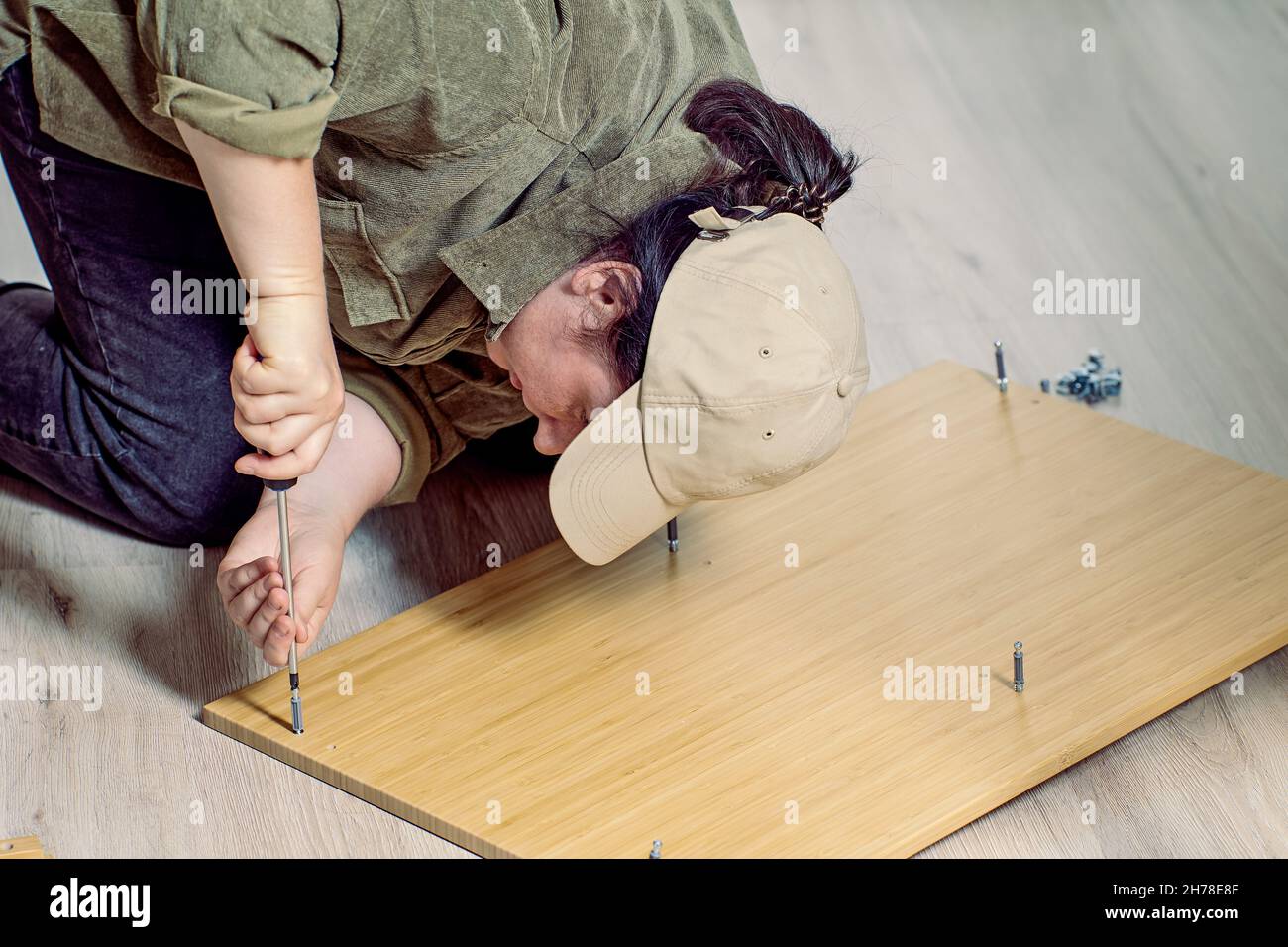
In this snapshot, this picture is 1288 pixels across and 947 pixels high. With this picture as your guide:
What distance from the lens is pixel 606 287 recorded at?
104 centimetres

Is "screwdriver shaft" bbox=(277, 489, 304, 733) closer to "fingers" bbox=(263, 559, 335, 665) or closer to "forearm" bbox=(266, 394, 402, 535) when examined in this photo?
"fingers" bbox=(263, 559, 335, 665)

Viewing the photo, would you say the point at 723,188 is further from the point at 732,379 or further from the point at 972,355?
the point at 972,355

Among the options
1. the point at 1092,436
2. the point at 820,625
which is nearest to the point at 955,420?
the point at 1092,436

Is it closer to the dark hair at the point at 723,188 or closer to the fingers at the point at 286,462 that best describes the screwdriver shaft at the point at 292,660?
the fingers at the point at 286,462

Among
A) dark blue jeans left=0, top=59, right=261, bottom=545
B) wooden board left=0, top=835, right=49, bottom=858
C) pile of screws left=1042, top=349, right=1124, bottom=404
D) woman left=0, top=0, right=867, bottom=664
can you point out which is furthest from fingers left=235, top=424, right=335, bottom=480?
pile of screws left=1042, top=349, right=1124, bottom=404

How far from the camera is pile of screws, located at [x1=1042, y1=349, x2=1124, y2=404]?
154 centimetres

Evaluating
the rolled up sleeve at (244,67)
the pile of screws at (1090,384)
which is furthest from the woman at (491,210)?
the pile of screws at (1090,384)

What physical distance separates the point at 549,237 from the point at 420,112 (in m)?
0.11

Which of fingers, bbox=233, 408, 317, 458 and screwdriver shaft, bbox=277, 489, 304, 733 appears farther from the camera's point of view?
screwdriver shaft, bbox=277, 489, 304, 733

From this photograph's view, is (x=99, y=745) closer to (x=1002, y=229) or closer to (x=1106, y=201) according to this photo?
(x=1002, y=229)

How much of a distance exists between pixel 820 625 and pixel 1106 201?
895 mm

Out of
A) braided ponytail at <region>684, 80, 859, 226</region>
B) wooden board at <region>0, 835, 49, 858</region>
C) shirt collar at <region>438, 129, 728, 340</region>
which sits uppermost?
braided ponytail at <region>684, 80, 859, 226</region>

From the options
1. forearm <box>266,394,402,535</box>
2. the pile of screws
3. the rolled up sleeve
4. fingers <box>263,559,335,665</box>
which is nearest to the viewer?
the rolled up sleeve

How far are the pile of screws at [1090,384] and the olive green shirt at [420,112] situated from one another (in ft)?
1.76
